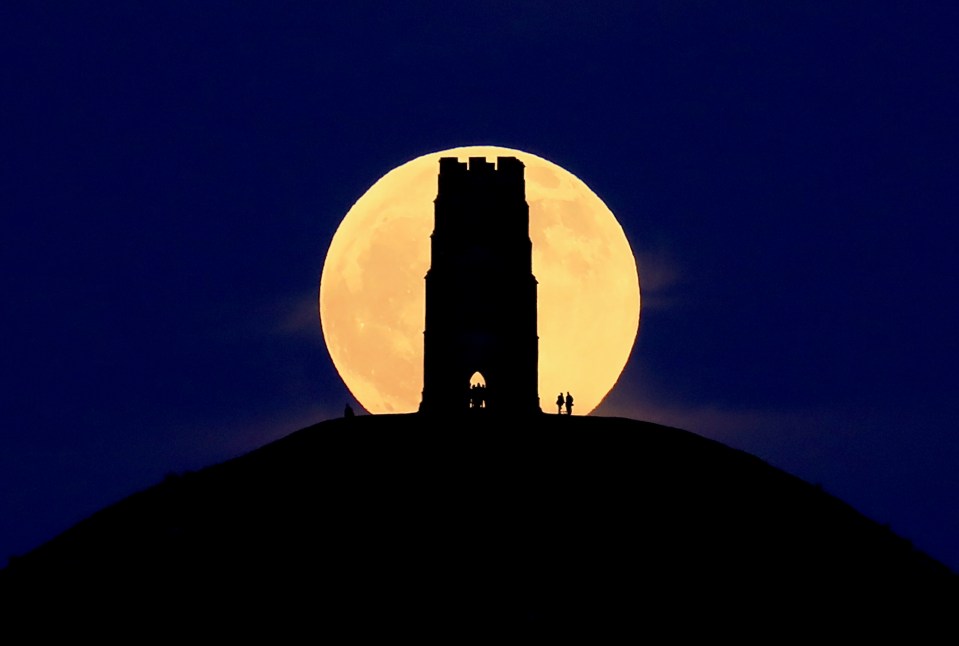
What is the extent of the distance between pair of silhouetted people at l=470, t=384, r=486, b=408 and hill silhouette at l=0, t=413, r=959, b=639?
62.6 ft

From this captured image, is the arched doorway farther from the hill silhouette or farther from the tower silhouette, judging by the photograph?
the hill silhouette

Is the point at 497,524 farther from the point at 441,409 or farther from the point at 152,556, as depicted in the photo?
the point at 441,409

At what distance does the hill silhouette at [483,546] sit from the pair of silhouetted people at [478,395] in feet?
62.6

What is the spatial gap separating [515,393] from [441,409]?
Result: 13.3 ft

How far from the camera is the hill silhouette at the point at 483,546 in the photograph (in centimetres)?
5547

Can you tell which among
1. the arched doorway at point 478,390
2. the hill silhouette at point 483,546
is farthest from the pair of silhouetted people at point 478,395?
the hill silhouette at point 483,546

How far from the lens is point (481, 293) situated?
293ft

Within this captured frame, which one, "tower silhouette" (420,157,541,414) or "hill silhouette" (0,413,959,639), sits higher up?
"tower silhouette" (420,157,541,414)

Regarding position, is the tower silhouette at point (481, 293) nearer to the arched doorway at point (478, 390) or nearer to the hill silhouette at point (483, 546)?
the arched doorway at point (478, 390)

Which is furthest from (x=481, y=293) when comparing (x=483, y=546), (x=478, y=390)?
(x=483, y=546)

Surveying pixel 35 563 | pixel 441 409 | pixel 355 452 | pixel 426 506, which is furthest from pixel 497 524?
pixel 441 409

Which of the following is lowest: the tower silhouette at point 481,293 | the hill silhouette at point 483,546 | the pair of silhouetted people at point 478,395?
the hill silhouette at point 483,546

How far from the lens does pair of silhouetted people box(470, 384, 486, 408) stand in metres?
87.5

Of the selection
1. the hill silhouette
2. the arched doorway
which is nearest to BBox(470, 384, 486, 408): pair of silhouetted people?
the arched doorway
